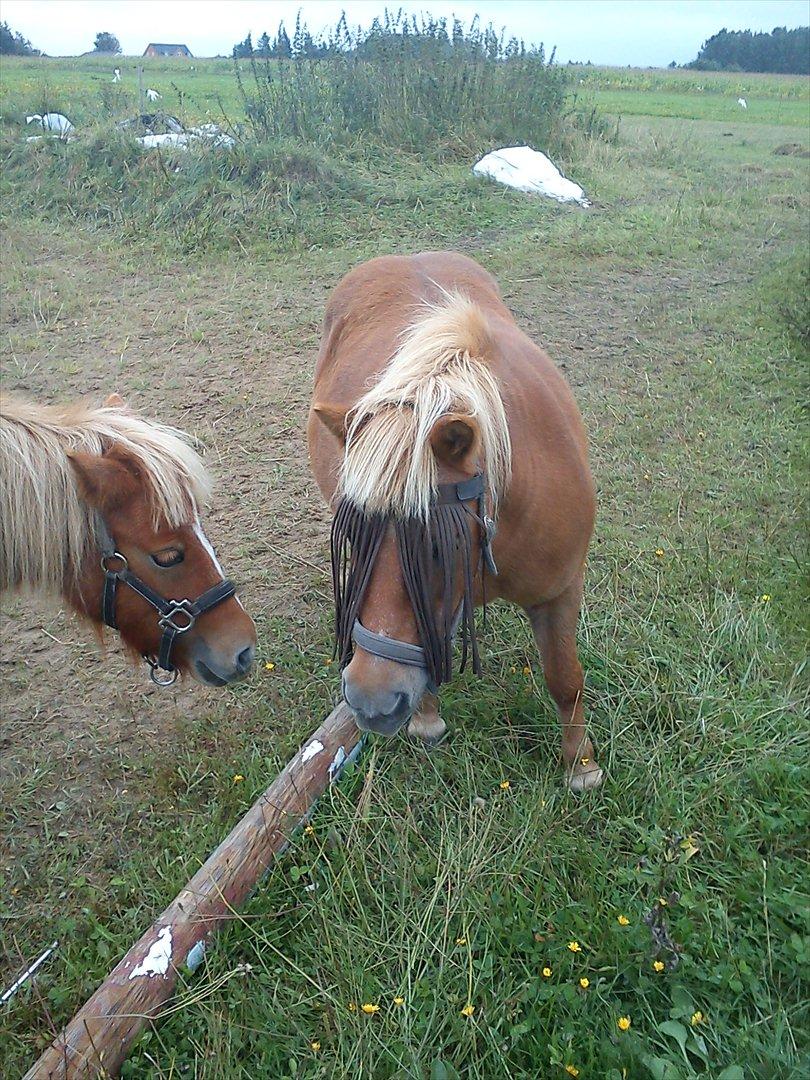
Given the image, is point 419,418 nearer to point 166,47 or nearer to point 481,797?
point 481,797

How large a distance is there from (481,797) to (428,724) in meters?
0.40

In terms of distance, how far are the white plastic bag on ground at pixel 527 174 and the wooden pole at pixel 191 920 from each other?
9.46 m

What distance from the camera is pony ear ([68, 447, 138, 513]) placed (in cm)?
249

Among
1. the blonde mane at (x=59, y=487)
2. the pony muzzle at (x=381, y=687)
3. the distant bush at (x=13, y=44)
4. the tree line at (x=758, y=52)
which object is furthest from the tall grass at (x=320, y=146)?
the tree line at (x=758, y=52)

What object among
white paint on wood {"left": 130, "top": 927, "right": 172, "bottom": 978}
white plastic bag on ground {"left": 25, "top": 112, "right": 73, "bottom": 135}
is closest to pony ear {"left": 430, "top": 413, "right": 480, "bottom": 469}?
white paint on wood {"left": 130, "top": 927, "right": 172, "bottom": 978}

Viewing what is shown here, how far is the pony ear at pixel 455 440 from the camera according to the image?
78.3 inches

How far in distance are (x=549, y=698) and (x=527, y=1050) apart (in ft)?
4.64

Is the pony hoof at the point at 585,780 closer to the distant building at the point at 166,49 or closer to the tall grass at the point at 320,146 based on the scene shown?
the tall grass at the point at 320,146

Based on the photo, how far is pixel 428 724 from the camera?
312 cm

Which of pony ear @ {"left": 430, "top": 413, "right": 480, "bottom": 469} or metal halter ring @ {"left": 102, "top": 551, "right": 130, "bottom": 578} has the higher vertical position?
pony ear @ {"left": 430, "top": 413, "right": 480, "bottom": 469}

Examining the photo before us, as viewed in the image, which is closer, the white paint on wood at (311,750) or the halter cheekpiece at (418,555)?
the halter cheekpiece at (418,555)

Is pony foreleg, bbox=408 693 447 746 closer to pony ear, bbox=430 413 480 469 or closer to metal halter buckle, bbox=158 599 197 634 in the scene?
metal halter buckle, bbox=158 599 197 634

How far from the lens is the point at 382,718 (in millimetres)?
2168

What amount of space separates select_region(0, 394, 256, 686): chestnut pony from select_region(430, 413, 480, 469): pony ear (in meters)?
0.97
